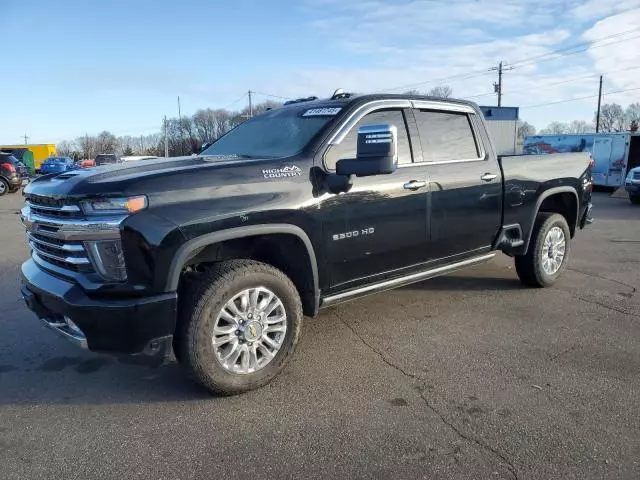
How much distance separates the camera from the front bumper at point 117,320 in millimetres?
2975

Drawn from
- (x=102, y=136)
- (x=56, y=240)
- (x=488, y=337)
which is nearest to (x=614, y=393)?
(x=488, y=337)

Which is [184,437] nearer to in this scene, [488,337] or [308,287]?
[308,287]

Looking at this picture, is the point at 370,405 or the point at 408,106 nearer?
the point at 370,405

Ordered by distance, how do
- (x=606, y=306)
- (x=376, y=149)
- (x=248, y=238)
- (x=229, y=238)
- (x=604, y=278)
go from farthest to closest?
1. (x=604, y=278)
2. (x=606, y=306)
3. (x=248, y=238)
4. (x=376, y=149)
5. (x=229, y=238)

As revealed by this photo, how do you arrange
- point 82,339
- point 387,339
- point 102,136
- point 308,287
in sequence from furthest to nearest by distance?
point 102,136 < point 387,339 < point 308,287 < point 82,339

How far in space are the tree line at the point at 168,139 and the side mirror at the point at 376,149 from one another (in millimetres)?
63218

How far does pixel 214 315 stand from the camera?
3.21 metres

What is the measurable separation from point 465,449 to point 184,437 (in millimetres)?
1601

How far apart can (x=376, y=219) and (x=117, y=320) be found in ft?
6.62

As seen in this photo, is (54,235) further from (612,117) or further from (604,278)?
(612,117)

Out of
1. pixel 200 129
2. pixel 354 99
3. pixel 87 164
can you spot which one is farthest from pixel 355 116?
pixel 200 129

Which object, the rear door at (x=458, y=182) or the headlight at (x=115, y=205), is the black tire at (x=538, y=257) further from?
the headlight at (x=115, y=205)

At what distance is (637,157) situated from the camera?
21891mm

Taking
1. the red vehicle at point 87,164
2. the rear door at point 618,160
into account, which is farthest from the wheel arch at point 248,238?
the rear door at point 618,160
